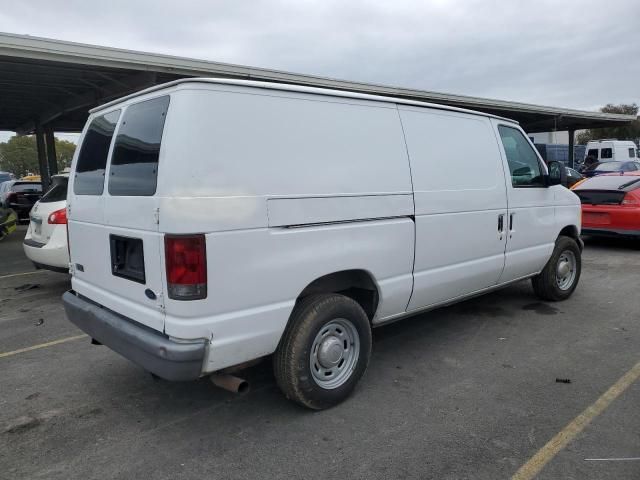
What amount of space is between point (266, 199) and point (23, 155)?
85.9 metres

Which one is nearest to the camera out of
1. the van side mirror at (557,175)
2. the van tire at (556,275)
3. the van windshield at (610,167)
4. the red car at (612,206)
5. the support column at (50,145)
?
the van side mirror at (557,175)

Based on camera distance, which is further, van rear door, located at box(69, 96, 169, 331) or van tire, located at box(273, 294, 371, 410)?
van tire, located at box(273, 294, 371, 410)

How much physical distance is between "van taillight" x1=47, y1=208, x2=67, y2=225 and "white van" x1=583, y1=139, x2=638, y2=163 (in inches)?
1110

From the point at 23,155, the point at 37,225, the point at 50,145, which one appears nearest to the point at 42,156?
the point at 50,145

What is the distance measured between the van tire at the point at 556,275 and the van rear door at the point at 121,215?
458 cm

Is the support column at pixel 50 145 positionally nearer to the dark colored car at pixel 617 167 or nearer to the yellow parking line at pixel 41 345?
the yellow parking line at pixel 41 345

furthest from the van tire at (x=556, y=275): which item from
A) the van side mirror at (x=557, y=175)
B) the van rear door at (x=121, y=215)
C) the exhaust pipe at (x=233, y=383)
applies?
the van rear door at (x=121, y=215)

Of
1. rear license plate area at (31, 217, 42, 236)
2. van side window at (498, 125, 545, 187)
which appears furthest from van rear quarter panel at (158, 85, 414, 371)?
rear license plate area at (31, 217, 42, 236)

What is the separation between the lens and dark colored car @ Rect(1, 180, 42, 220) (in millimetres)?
16375

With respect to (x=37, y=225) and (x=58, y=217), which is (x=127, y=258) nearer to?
(x=58, y=217)

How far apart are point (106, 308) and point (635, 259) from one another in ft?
28.5

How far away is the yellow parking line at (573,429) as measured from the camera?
2756 millimetres

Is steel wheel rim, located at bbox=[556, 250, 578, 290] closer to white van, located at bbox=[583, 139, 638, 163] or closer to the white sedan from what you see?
the white sedan

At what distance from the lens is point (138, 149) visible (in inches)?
121
